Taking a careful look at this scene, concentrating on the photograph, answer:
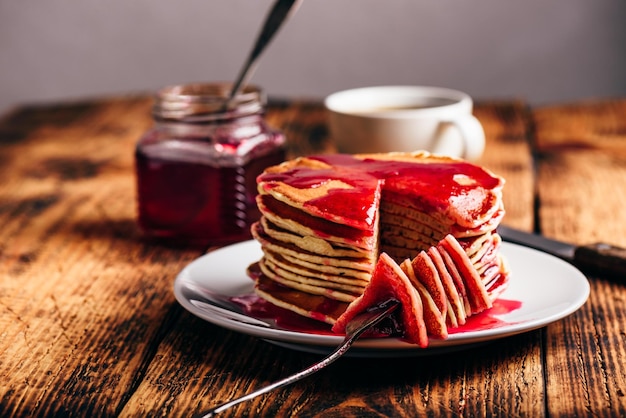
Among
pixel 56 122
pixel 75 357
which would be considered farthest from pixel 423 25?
pixel 75 357

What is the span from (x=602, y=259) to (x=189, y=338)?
57 cm

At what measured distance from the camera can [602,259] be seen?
121 centimetres

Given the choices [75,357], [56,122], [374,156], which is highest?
[374,156]

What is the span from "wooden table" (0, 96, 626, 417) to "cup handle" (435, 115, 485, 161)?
11cm

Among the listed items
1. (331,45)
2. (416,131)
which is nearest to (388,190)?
(416,131)

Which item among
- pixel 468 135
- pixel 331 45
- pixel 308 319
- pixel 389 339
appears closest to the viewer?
pixel 389 339

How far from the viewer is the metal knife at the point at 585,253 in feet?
3.92

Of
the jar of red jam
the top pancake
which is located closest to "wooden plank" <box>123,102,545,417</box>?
the top pancake

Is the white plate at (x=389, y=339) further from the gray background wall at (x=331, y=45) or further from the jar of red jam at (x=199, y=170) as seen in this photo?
the gray background wall at (x=331, y=45)

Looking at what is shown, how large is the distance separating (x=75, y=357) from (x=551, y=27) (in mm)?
2598

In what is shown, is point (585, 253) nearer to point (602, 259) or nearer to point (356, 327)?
point (602, 259)

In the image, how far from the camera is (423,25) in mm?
3223

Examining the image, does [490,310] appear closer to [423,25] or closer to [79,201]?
[79,201]

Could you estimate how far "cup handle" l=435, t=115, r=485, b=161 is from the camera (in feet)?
5.21
